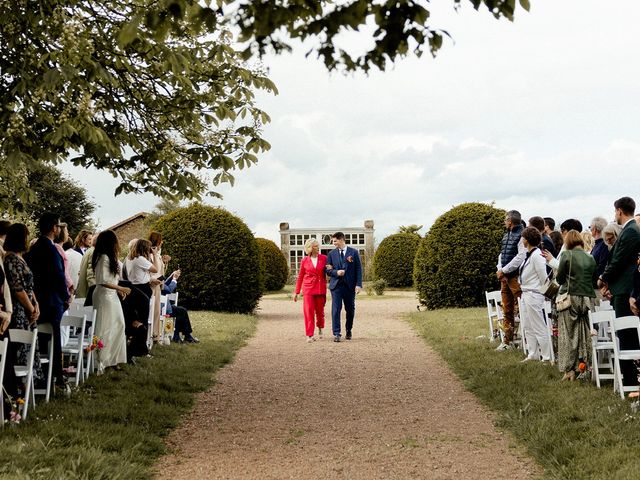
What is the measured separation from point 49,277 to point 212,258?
13055 millimetres

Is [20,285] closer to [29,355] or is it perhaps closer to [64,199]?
[29,355]

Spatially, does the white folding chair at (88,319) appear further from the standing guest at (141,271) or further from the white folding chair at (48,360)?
the standing guest at (141,271)

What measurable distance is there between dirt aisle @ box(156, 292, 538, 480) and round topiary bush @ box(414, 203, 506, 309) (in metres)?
7.95

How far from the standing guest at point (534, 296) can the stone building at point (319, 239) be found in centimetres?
4721

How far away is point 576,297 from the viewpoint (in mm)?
9531

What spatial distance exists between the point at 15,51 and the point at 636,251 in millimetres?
7414

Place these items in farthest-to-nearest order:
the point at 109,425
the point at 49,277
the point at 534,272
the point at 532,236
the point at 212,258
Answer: the point at 212,258 → the point at 534,272 → the point at 532,236 → the point at 49,277 → the point at 109,425

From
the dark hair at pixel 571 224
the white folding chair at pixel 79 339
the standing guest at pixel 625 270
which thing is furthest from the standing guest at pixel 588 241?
the white folding chair at pixel 79 339

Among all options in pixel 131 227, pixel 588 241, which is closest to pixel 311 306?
pixel 588 241

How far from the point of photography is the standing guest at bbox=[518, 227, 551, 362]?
11.0m

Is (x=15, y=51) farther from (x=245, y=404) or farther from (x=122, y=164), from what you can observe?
(x=245, y=404)

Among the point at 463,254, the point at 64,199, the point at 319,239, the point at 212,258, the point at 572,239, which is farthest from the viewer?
the point at 319,239

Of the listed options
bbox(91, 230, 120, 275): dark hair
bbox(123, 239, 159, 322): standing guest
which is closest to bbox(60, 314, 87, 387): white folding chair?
bbox(91, 230, 120, 275): dark hair

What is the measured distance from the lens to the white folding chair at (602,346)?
872cm
